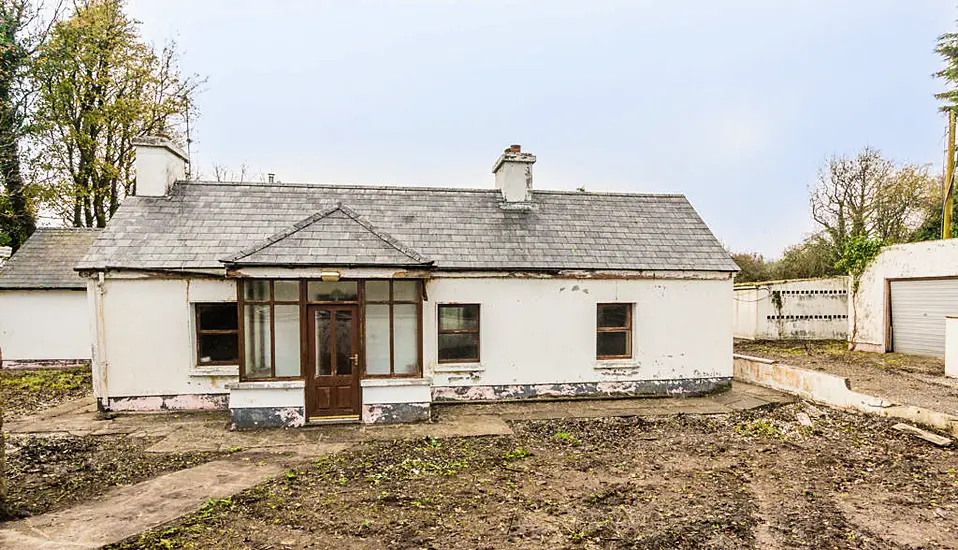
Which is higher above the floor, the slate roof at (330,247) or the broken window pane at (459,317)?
the slate roof at (330,247)

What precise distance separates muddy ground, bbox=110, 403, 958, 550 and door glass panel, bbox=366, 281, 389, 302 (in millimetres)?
3162

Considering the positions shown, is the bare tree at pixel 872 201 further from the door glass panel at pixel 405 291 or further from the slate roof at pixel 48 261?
the slate roof at pixel 48 261

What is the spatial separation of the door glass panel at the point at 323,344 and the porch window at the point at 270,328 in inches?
17.0

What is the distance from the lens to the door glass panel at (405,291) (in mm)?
10453

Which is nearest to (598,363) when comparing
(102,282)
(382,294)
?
(382,294)

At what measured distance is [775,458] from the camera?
7859 mm

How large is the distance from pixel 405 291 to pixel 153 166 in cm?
762

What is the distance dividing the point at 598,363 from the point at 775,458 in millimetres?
4480

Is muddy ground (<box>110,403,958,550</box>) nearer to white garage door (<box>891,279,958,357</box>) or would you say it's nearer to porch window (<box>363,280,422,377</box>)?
porch window (<box>363,280,422,377</box>)

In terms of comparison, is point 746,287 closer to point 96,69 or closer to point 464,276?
point 464,276

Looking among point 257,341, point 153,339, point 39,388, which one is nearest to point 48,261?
point 39,388

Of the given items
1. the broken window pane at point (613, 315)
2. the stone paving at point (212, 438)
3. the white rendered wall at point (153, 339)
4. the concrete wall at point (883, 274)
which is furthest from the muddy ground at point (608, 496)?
the concrete wall at point (883, 274)

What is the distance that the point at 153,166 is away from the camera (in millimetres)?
12195

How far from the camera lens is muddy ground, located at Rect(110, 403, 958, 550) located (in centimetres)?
532
